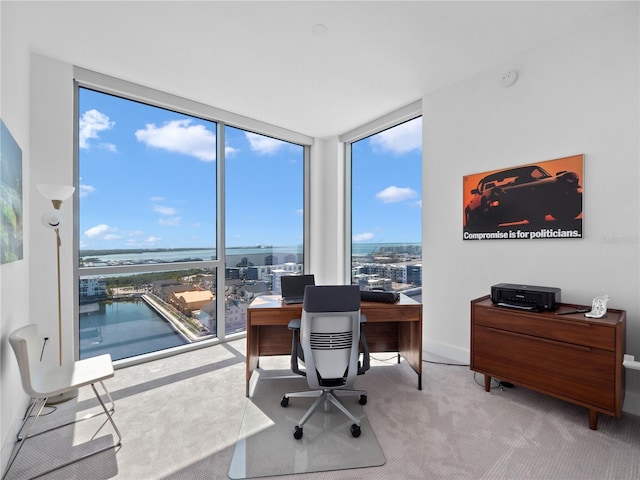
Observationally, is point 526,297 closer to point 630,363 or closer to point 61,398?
point 630,363

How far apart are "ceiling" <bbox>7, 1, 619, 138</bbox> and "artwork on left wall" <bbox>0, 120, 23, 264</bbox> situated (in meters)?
0.83

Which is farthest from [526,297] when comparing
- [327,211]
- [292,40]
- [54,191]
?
[54,191]

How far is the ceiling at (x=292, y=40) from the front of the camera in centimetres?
232

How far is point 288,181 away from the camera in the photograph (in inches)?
201

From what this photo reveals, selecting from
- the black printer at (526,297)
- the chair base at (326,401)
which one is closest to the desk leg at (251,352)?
the chair base at (326,401)

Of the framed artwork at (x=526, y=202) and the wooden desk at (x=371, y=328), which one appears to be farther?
the wooden desk at (x=371, y=328)

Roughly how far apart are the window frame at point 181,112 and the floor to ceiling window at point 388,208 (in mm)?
1302

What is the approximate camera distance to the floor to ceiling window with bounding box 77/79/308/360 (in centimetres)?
329

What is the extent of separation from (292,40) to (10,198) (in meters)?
2.39

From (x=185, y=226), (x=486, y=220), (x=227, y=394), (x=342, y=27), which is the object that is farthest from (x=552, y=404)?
(x=185, y=226)

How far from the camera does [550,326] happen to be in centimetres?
233

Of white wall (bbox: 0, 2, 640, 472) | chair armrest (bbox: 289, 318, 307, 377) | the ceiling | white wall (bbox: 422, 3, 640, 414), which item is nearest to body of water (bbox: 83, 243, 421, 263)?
white wall (bbox: 0, 2, 640, 472)

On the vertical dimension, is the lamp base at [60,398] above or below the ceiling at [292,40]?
below

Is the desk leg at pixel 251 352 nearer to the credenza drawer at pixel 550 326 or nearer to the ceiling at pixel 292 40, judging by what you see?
the credenza drawer at pixel 550 326
